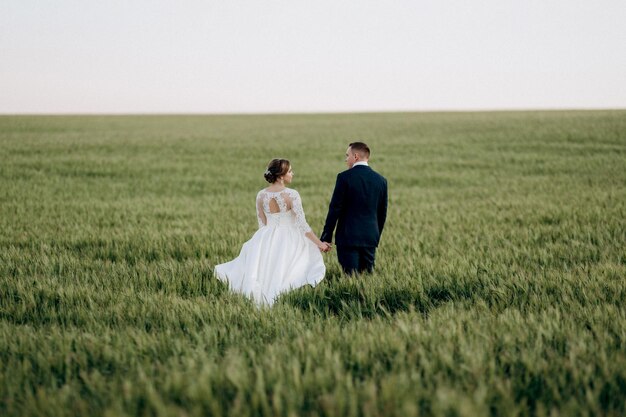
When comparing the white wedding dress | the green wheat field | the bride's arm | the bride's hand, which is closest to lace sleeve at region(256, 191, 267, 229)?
the white wedding dress

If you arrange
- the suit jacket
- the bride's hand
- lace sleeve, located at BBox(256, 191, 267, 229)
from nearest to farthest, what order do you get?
the suit jacket < the bride's hand < lace sleeve, located at BBox(256, 191, 267, 229)

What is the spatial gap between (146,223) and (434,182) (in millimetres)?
11919

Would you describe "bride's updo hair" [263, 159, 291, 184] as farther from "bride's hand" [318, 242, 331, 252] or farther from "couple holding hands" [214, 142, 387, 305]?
"bride's hand" [318, 242, 331, 252]

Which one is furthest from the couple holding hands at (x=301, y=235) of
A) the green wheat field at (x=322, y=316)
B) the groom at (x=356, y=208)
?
the green wheat field at (x=322, y=316)

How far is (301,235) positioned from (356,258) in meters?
0.78

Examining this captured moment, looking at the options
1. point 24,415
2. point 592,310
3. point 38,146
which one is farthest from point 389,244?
point 38,146

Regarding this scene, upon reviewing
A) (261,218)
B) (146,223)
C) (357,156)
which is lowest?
(146,223)

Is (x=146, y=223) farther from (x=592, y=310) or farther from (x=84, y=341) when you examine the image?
(x=592, y=310)

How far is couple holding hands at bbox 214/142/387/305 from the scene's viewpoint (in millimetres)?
5848

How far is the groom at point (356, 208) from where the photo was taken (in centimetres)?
585

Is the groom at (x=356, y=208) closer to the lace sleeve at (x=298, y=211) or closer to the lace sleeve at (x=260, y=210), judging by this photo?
the lace sleeve at (x=298, y=211)

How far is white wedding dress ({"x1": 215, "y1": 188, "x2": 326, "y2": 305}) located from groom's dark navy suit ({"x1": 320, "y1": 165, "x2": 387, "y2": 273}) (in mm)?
355

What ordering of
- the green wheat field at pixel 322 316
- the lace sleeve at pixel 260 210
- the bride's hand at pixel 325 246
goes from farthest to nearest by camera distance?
the lace sleeve at pixel 260 210, the bride's hand at pixel 325 246, the green wheat field at pixel 322 316

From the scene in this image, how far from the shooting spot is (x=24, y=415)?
2.62 metres
